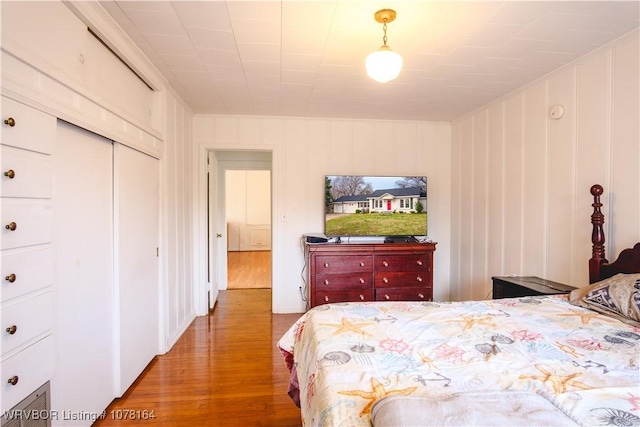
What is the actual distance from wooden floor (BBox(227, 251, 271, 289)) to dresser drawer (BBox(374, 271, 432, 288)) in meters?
2.46

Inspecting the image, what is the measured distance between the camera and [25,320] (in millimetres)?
1293

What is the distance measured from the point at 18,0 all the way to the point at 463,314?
2489mm

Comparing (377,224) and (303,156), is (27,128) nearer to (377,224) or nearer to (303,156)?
(303,156)

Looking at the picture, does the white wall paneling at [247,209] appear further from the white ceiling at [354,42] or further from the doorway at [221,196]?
the white ceiling at [354,42]

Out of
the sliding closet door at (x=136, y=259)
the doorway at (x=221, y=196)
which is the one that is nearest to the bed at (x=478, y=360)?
the sliding closet door at (x=136, y=259)

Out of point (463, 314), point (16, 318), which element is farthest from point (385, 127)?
point (16, 318)

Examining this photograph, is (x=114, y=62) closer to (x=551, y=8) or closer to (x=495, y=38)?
(x=495, y=38)

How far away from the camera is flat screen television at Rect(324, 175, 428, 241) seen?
3.78 metres

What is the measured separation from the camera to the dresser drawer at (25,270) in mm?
1205

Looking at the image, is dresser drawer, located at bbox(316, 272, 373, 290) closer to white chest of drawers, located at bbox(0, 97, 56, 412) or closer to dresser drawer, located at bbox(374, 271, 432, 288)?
dresser drawer, located at bbox(374, 271, 432, 288)

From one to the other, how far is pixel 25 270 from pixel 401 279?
10.3 ft

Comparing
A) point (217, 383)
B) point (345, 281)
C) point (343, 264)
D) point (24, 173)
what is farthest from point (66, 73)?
point (345, 281)

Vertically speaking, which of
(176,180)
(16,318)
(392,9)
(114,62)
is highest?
(392,9)

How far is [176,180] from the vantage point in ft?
10.6
